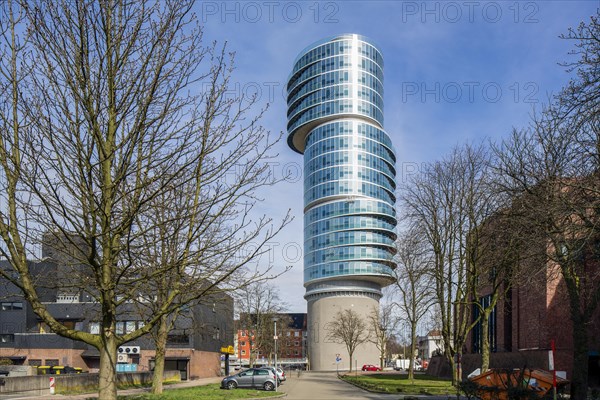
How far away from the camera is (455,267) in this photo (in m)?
37.3

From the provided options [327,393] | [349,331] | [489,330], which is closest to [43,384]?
[327,393]

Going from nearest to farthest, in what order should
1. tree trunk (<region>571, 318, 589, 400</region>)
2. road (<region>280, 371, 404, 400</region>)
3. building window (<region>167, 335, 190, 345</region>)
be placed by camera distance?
tree trunk (<region>571, 318, 589, 400</region>) < road (<region>280, 371, 404, 400</region>) < building window (<region>167, 335, 190, 345</region>)

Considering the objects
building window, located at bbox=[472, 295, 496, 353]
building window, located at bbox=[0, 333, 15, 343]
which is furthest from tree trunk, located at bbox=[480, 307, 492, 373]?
building window, located at bbox=[0, 333, 15, 343]

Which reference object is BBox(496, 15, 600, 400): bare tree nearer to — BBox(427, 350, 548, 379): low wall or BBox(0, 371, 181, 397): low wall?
BBox(427, 350, 548, 379): low wall

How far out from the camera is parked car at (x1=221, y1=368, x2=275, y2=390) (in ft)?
137

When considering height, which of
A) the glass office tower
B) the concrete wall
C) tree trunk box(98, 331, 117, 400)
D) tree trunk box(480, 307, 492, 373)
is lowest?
the concrete wall

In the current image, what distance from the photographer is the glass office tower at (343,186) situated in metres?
122

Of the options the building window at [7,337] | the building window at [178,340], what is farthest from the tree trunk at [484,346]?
the building window at [7,337]

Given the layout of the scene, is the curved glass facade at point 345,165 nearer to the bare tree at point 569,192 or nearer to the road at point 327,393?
the road at point 327,393

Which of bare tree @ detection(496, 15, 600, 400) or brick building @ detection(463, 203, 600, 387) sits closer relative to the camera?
bare tree @ detection(496, 15, 600, 400)

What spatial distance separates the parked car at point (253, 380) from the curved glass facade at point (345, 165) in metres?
78.0

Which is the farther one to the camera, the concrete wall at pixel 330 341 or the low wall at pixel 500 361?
the concrete wall at pixel 330 341

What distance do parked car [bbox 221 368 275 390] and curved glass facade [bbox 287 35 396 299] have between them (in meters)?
78.0

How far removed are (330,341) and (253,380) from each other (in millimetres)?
84660
